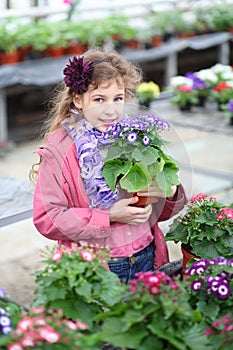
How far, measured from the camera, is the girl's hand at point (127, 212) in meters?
1.97

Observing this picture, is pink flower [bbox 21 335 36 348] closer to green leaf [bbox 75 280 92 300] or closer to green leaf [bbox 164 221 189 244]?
green leaf [bbox 75 280 92 300]

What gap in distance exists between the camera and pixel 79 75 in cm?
201

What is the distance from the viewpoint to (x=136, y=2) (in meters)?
7.97

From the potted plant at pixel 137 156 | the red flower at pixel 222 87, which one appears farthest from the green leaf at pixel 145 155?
the red flower at pixel 222 87

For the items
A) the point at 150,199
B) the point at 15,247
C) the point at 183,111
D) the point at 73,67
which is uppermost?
the point at 73,67

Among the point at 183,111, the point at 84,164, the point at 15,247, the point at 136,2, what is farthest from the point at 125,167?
the point at 136,2

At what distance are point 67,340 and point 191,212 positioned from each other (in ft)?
2.88

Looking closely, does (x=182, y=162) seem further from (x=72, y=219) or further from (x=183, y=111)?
(x=183, y=111)

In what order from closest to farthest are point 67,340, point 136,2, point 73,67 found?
1. point 67,340
2. point 73,67
3. point 136,2

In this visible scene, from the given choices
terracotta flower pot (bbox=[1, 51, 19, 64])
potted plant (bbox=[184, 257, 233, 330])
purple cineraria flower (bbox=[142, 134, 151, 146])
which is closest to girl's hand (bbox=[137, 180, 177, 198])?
purple cineraria flower (bbox=[142, 134, 151, 146])

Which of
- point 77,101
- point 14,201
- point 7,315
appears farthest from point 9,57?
point 7,315

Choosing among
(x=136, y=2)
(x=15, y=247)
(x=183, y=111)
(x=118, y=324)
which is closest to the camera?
(x=118, y=324)

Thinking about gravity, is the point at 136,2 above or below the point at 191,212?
below

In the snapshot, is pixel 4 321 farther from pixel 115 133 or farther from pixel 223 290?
pixel 115 133
